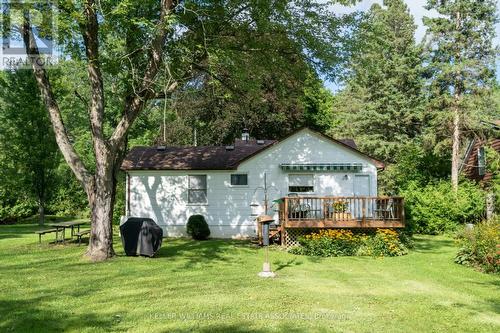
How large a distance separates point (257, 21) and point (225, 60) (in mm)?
1695

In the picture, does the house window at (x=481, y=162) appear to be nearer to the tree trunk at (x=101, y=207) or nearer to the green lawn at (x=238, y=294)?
the green lawn at (x=238, y=294)

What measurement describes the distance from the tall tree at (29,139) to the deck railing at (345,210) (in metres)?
15.9

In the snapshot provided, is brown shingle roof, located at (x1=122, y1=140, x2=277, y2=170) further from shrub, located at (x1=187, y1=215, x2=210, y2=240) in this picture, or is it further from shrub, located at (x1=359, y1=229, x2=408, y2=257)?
shrub, located at (x1=359, y1=229, x2=408, y2=257)

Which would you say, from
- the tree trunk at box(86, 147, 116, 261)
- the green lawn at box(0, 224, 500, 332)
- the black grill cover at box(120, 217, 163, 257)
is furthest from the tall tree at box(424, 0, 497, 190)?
the tree trunk at box(86, 147, 116, 261)

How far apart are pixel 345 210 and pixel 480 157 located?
16.3 m

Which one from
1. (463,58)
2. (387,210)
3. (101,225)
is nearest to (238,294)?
(101,225)

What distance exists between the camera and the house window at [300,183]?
19.6 meters

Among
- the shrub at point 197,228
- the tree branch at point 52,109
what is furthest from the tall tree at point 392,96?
the tree branch at point 52,109

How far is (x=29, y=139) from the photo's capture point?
24.1 metres

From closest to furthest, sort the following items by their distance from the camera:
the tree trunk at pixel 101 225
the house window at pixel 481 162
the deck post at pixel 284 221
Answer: the tree trunk at pixel 101 225 < the deck post at pixel 284 221 < the house window at pixel 481 162

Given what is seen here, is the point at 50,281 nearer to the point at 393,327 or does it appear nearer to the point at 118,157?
the point at 118,157

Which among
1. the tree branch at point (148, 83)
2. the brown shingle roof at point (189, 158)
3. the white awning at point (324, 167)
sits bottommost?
the white awning at point (324, 167)

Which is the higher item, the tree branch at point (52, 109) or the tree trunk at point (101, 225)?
the tree branch at point (52, 109)

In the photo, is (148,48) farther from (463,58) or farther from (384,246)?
(463,58)
